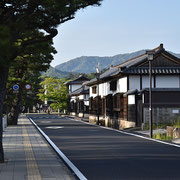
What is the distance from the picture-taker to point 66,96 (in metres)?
90.3

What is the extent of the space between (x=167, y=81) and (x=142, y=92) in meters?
7.02

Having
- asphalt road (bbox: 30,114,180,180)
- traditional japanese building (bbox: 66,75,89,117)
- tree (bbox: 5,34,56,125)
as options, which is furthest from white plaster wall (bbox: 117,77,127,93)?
traditional japanese building (bbox: 66,75,89,117)

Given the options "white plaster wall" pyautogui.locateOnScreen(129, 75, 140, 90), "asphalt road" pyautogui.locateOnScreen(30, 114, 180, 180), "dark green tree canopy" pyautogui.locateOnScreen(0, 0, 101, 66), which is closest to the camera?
"asphalt road" pyautogui.locateOnScreen(30, 114, 180, 180)

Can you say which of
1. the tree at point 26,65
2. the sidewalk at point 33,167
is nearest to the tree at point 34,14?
the sidewalk at point 33,167

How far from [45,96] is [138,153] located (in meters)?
74.5

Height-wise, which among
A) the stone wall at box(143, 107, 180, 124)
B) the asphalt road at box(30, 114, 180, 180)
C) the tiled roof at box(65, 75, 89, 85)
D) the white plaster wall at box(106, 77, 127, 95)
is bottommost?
the asphalt road at box(30, 114, 180, 180)

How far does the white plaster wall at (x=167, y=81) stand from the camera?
3653 cm

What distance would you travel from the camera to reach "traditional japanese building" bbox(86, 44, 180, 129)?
29.8 meters

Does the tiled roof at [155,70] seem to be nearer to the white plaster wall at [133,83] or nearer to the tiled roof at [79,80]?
the white plaster wall at [133,83]

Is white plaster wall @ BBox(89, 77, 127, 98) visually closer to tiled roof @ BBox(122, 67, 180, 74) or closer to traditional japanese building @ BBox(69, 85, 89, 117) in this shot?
tiled roof @ BBox(122, 67, 180, 74)

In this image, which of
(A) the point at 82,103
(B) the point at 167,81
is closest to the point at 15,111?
(B) the point at 167,81

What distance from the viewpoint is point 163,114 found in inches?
1163

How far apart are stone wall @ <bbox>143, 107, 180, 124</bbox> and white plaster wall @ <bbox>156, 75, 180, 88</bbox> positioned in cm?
698

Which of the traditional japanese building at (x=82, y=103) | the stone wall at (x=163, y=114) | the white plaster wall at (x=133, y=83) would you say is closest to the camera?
the stone wall at (x=163, y=114)
